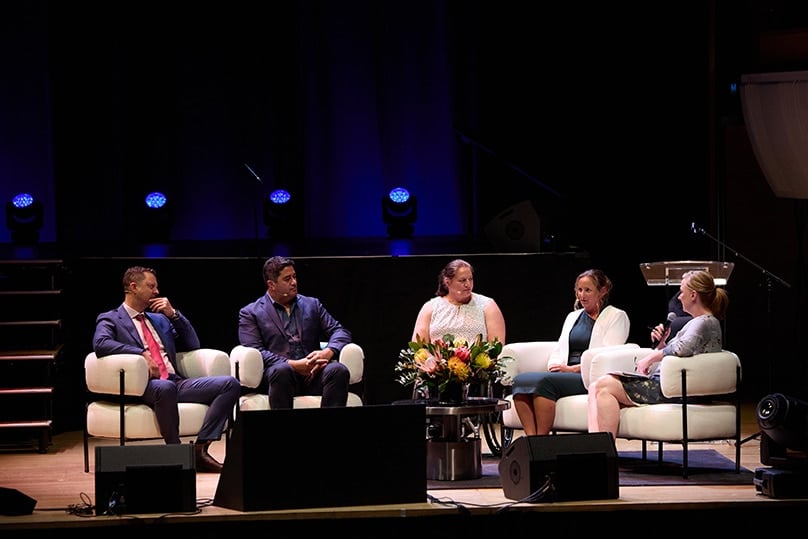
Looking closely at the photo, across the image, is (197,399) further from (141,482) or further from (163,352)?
(141,482)

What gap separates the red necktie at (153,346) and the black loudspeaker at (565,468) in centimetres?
244

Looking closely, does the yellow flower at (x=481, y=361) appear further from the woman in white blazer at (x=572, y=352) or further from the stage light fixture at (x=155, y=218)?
the stage light fixture at (x=155, y=218)

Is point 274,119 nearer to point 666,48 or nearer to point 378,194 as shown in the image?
point 378,194

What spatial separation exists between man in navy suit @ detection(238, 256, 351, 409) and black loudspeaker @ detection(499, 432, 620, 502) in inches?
73.3

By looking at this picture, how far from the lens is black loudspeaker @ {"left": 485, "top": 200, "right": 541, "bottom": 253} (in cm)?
857

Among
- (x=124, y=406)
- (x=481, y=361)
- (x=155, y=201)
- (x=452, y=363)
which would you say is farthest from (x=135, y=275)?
(x=155, y=201)

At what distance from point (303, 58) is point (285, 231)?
64.4 inches

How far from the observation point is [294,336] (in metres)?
7.10

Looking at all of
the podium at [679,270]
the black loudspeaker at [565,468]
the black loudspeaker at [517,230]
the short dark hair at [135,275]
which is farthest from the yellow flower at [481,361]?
the black loudspeaker at [517,230]

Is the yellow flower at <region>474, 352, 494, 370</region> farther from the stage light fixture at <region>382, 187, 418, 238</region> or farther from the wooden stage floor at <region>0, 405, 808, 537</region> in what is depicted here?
the stage light fixture at <region>382, 187, 418, 238</region>

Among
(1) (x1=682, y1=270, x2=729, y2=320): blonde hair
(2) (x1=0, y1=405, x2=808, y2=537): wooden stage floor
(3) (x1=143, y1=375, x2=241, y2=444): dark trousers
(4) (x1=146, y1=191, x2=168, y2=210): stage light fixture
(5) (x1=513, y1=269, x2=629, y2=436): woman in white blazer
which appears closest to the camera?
(2) (x1=0, y1=405, x2=808, y2=537): wooden stage floor

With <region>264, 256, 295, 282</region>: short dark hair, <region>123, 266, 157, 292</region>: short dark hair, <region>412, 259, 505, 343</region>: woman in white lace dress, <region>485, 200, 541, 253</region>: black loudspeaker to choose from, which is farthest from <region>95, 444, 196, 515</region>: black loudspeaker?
<region>485, 200, 541, 253</region>: black loudspeaker

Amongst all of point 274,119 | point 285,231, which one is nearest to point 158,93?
point 274,119

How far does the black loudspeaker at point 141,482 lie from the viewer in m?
4.90
